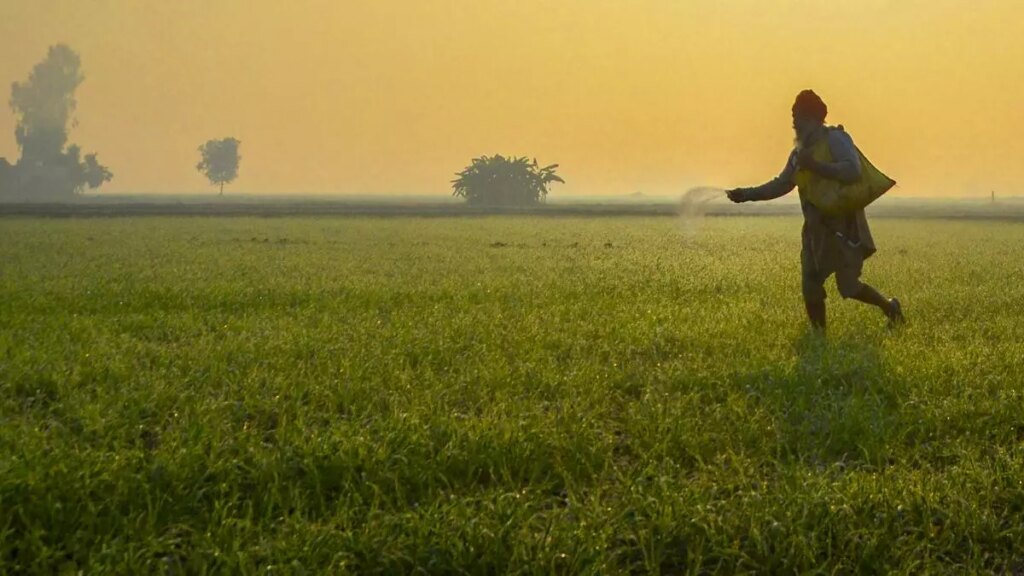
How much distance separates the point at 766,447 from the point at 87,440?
3.62 meters

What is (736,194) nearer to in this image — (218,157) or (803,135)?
(803,135)

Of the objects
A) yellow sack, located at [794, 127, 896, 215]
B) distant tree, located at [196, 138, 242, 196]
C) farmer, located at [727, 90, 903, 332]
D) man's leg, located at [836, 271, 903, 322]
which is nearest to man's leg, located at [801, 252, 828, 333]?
farmer, located at [727, 90, 903, 332]

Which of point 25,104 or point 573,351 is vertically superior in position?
point 25,104

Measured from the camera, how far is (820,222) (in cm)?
749

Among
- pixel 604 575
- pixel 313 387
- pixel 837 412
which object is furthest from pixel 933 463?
pixel 313 387

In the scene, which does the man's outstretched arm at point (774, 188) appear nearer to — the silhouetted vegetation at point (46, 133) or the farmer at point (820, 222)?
the farmer at point (820, 222)

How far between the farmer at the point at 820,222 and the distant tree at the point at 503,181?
9574cm

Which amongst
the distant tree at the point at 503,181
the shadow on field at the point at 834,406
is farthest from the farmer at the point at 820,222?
the distant tree at the point at 503,181

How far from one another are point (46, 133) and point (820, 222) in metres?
154

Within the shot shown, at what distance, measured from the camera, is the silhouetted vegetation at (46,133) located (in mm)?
131750

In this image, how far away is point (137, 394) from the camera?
16.0 ft

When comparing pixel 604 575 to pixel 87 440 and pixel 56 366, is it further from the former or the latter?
pixel 56 366

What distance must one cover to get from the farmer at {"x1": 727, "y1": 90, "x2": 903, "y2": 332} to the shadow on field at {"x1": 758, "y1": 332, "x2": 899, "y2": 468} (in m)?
1.04

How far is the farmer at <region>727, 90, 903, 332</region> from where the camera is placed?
289 inches
